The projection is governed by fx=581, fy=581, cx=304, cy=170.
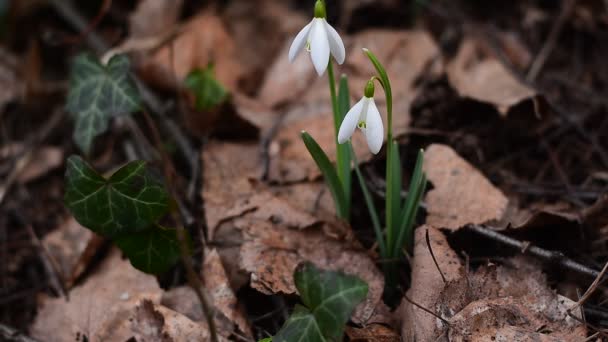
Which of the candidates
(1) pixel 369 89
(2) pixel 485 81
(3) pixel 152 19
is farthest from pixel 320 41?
(3) pixel 152 19

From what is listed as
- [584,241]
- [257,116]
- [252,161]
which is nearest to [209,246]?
[252,161]

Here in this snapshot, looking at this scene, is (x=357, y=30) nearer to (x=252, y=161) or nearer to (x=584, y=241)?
(x=252, y=161)

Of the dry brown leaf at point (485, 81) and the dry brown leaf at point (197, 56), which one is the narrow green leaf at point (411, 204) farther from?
the dry brown leaf at point (197, 56)

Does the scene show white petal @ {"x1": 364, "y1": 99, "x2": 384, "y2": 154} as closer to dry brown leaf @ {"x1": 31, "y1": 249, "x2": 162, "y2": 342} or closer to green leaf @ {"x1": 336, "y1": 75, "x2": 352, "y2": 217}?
green leaf @ {"x1": 336, "y1": 75, "x2": 352, "y2": 217}

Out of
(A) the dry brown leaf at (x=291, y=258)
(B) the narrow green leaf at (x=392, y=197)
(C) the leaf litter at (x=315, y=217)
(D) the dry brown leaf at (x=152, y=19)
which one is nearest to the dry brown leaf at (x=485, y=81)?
(C) the leaf litter at (x=315, y=217)

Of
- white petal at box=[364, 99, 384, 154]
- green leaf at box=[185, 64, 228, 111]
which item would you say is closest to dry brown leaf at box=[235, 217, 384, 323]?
white petal at box=[364, 99, 384, 154]

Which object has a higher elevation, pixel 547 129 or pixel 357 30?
pixel 357 30
